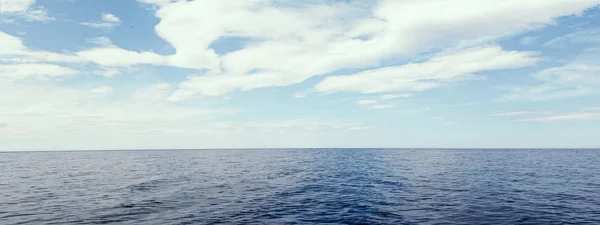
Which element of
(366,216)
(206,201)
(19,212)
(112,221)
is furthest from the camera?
(206,201)

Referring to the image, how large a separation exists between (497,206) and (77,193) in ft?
154

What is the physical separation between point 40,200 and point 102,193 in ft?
19.5

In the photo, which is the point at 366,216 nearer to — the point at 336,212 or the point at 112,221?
the point at 336,212

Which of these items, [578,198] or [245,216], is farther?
[578,198]

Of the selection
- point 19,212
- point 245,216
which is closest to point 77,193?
point 19,212

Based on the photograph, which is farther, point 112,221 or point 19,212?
point 19,212

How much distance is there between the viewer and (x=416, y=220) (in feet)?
83.7

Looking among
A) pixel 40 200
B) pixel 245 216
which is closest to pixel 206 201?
pixel 245 216

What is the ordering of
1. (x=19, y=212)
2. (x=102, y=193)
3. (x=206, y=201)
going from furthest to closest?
1. (x=102, y=193)
2. (x=206, y=201)
3. (x=19, y=212)

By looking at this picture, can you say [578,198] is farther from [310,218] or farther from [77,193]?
[77,193]

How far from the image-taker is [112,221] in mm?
25281

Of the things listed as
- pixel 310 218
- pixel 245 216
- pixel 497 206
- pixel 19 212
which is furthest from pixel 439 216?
pixel 19 212

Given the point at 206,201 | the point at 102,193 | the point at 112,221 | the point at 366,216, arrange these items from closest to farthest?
the point at 112,221
the point at 366,216
the point at 206,201
the point at 102,193

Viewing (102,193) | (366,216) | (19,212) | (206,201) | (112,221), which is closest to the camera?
(112,221)
